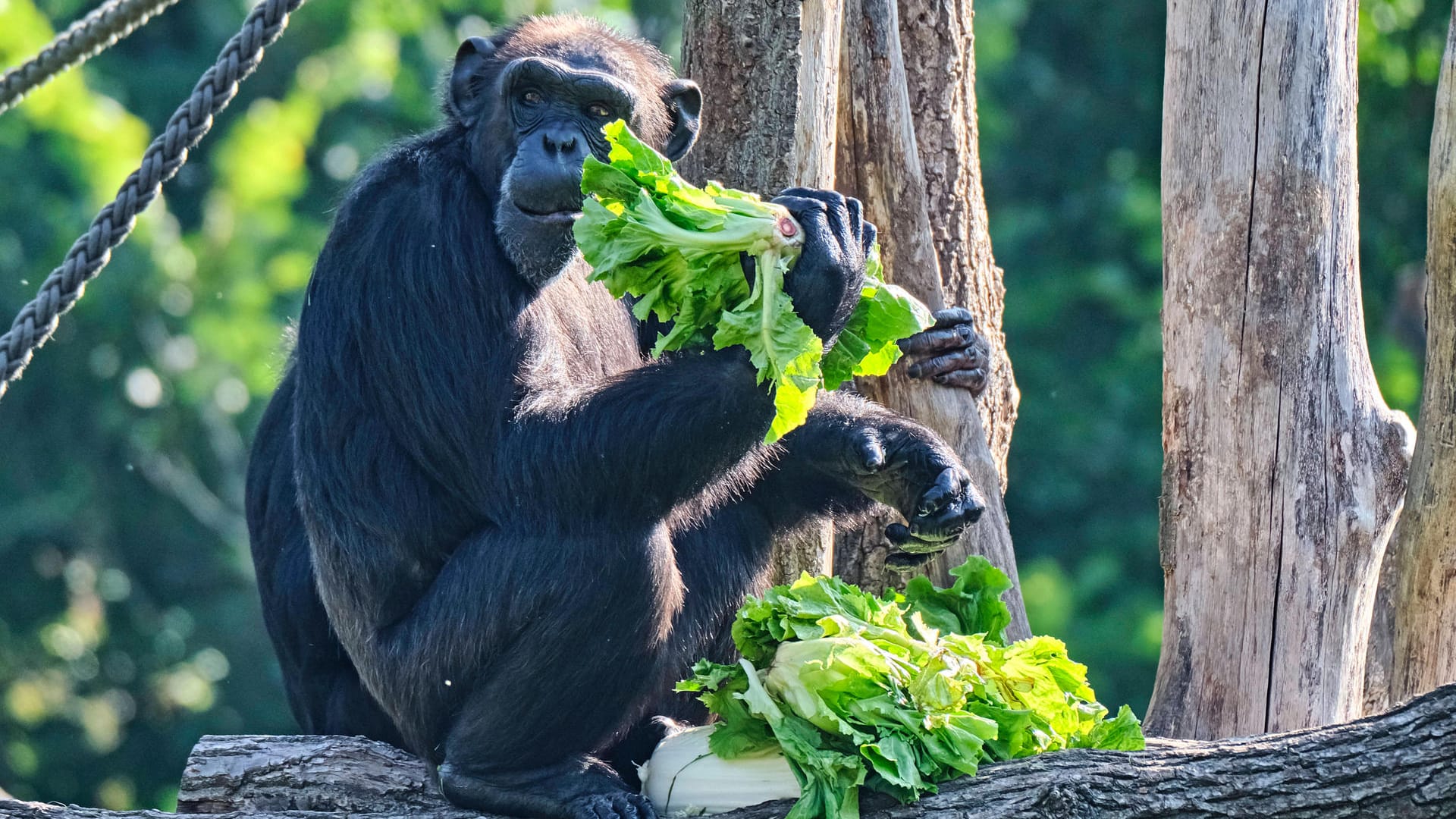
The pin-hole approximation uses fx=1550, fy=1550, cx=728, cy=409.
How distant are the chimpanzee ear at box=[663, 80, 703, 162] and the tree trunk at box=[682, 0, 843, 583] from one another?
24cm

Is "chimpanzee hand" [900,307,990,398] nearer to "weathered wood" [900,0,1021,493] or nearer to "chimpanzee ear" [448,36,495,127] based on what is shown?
"weathered wood" [900,0,1021,493]

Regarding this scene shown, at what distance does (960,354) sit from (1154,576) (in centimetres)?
1159

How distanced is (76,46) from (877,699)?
3629mm

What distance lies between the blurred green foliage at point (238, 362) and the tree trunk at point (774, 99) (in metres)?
9.41

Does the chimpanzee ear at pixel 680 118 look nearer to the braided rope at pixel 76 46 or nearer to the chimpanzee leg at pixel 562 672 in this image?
the chimpanzee leg at pixel 562 672

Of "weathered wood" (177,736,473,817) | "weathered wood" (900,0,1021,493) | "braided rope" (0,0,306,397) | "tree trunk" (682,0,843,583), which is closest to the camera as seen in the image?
"weathered wood" (177,736,473,817)

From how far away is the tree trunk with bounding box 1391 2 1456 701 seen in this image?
448cm

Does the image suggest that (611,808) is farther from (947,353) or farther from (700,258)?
(947,353)

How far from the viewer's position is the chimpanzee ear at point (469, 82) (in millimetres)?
4805

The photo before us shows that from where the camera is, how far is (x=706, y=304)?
13.3 ft

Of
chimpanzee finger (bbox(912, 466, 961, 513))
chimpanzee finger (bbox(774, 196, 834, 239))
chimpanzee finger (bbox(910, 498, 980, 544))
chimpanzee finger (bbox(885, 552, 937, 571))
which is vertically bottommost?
chimpanzee finger (bbox(885, 552, 937, 571))

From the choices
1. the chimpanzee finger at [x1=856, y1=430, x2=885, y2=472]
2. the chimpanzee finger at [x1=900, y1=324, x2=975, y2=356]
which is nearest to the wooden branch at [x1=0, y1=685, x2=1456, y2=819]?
the chimpanzee finger at [x1=856, y1=430, x2=885, y2=472]

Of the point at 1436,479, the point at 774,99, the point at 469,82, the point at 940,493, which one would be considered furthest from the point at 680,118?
the point at 1436,479

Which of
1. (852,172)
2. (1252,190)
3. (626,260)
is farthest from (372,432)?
(1252,190)
